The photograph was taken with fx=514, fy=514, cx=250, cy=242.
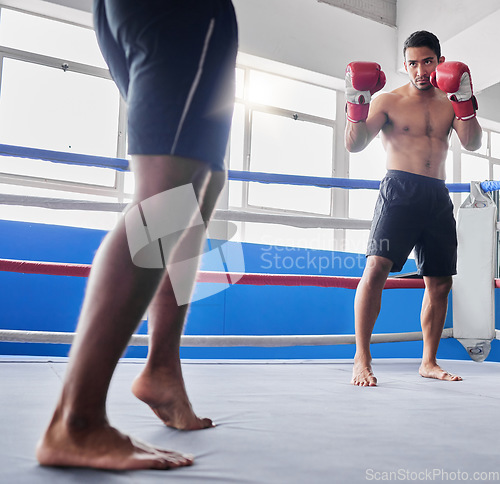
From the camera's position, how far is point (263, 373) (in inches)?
65.4

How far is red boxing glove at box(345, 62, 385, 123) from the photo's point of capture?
1.67 m

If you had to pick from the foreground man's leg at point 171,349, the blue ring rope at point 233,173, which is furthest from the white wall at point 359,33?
the foreground man's leg at point 171,349

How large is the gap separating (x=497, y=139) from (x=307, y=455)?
27.0ft

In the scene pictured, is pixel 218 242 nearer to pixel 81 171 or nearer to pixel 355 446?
pixel 81 171

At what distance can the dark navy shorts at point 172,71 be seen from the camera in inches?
25.7

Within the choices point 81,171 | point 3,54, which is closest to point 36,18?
point 3,54

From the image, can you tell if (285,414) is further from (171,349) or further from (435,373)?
(435,373)

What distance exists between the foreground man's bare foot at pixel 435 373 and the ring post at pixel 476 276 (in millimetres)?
544

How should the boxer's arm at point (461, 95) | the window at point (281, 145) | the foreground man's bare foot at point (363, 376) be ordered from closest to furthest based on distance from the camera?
1. the foreground man's bare foot at point (363, 376)
2. the boxer's arm at point (461, 95)
3. the window at point (281, 145)

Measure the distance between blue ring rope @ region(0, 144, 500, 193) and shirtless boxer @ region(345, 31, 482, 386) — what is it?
0.36 m

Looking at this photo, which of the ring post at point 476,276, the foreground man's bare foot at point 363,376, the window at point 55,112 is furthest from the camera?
the window at point 55,112

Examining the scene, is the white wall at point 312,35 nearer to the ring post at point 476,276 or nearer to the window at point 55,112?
the window at point 55,112

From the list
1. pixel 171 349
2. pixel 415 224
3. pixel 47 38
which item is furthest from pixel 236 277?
pixel 47 38

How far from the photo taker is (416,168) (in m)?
1.76
